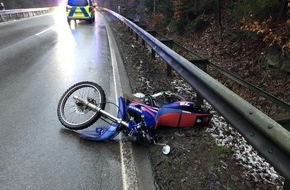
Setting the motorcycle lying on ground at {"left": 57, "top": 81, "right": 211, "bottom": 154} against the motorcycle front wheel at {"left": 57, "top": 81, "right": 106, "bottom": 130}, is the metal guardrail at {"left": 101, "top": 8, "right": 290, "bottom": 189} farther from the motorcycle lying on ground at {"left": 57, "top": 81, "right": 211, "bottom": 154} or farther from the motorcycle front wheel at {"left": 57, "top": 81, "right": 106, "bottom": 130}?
the motorcycle front wheel at {"left": 57, "top": 81, "right": 106, "bottom": 130}

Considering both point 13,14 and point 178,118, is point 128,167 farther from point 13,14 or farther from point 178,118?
point 13,14

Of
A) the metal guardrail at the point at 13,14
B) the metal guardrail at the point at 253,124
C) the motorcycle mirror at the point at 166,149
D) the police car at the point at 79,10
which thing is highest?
the metal guardrail at the point at 253,124

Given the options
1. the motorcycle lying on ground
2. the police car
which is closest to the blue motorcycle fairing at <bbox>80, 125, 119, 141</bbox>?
the motorcycle lying on ground

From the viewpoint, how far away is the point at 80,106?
16.6 ft

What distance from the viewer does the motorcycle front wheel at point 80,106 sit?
493 centimetres

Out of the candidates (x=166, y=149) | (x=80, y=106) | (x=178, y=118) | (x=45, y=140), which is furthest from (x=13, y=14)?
(x=166, y=149)

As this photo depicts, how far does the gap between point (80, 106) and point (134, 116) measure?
980 mm

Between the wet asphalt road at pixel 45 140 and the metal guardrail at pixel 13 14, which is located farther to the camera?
the metal guardrail at pixel 13 14

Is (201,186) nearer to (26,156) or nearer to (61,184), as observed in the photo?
(61,184)

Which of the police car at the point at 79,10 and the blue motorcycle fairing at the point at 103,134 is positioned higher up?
the blue motorcycle fairing at the point at 103,134

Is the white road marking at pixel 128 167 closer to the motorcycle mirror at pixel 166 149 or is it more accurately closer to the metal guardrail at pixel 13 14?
the motorcycle mirror at pixel 166 149

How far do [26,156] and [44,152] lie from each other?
→ 231 mm

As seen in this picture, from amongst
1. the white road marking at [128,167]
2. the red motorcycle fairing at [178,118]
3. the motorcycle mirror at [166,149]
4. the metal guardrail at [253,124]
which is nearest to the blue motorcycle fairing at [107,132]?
the white road marking at [128,167]

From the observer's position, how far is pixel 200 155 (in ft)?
13.6
